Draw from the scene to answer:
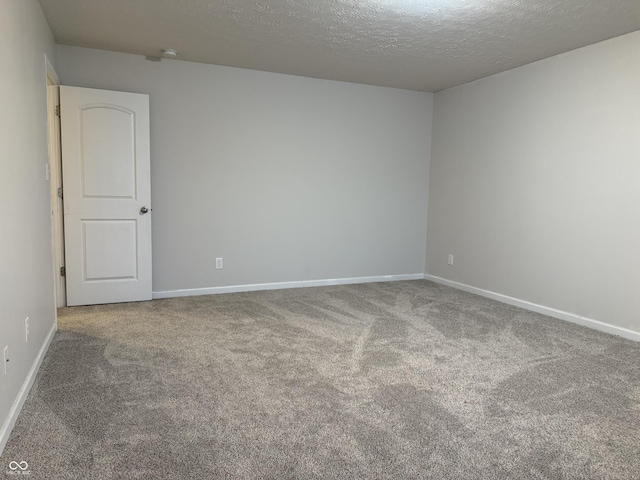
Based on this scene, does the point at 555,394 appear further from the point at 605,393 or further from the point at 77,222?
the point at 77,222

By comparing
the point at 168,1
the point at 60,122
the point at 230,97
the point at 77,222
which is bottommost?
the point at 77,222

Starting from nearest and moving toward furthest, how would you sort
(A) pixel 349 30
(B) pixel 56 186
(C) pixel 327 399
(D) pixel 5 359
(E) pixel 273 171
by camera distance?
(D) pixel 5 359 → (C) pixel 327 399 → (A) pixel 349 30 → (B) pixel 56 186 → (E) pixel 273 171

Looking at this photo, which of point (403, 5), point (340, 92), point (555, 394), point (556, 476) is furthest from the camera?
point (340, 92)

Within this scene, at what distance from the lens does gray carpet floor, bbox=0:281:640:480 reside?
1.81 metres

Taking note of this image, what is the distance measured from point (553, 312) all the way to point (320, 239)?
8.54ft

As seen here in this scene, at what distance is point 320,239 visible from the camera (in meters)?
5.27

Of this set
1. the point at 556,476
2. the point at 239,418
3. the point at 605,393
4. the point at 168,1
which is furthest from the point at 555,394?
the point at 168,1

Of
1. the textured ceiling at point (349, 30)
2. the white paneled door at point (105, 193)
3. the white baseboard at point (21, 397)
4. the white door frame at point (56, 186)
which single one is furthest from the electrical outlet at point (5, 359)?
the textured ceiling at point (349, 30)

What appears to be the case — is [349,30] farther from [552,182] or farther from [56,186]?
[56,186]

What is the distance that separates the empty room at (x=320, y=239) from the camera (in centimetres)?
203

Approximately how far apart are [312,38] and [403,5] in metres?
0.93

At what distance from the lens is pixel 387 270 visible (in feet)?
18.7

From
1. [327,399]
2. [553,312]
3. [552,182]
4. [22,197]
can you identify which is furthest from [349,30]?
[553,312]

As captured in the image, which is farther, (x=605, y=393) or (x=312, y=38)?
(x=312, y=38)
